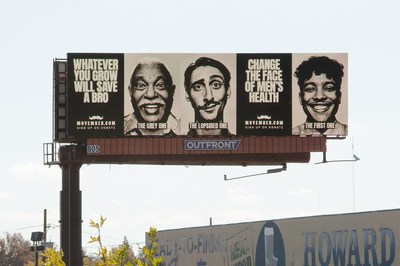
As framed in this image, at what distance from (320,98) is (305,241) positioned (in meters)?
18.8

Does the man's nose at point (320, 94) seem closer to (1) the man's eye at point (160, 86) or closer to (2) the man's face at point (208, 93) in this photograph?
(2) the man's face at point (208, 93)

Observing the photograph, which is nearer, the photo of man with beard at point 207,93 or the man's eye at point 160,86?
the photo of man with beard at point 207,93

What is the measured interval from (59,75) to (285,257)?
20.5 meters

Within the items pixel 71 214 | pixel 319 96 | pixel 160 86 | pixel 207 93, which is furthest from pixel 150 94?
pixel 319 96

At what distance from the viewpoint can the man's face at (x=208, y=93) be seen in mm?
46719

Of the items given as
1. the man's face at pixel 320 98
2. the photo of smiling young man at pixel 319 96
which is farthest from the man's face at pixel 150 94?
the man's face at pixel 320 98

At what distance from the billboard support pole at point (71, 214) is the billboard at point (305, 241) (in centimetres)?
925

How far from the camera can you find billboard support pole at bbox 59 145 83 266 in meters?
48.3

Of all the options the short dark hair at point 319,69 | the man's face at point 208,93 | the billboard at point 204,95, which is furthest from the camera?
the short dark hair at point 319,69

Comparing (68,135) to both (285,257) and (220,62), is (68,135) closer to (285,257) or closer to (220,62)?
(220,62)

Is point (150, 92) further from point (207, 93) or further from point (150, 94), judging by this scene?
point (207, 93)

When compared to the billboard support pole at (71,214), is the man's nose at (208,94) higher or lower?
higher

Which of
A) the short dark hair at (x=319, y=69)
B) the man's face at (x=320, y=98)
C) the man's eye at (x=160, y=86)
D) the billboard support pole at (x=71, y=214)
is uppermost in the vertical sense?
the short dark hair at (x=319, y=69)

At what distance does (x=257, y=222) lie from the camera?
32906 mm
